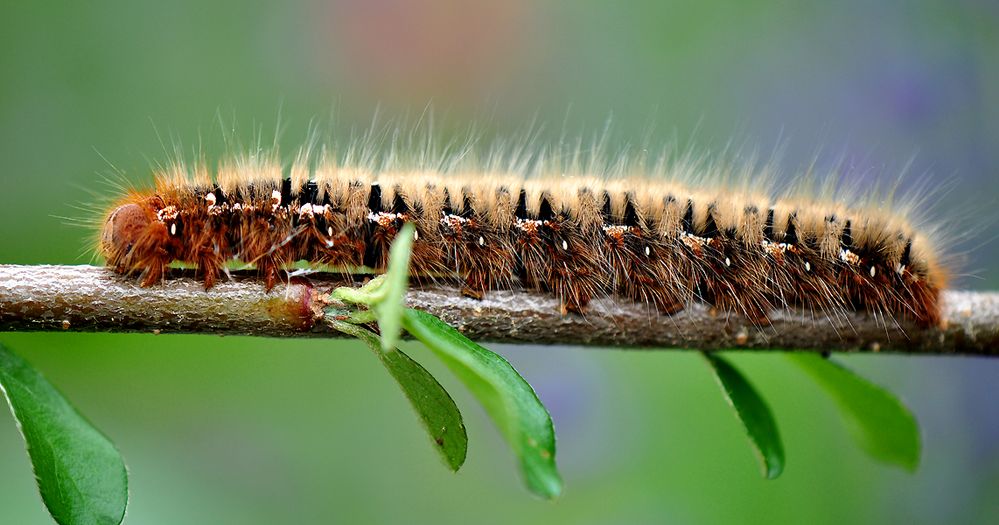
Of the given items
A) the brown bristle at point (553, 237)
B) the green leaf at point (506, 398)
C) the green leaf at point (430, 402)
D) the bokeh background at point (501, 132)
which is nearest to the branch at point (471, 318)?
the brown bristle at point (553, 237)

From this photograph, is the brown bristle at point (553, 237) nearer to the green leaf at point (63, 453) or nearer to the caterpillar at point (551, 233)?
the caterpillar at point (551, 233)

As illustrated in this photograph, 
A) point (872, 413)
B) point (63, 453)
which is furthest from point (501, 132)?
point (63, 453)

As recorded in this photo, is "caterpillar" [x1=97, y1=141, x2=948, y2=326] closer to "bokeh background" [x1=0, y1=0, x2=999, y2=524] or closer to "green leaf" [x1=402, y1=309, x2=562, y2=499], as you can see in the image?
"bokeh background" [x1=0, y1=0, x2=999, y2=524]

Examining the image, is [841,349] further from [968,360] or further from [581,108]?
[581,108]

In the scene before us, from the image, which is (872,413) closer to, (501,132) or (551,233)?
(551,233)

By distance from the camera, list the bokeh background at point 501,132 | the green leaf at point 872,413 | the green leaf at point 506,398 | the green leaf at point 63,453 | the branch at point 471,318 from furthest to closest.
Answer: the bokeh background at point 501,132 < the green leaf at point 872,413 < the branch at point 471,318 < the green leaf at point 63,453 < the green leaf at point 506,398

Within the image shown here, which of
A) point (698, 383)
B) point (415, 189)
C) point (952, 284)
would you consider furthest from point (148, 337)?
point (952, 284)
